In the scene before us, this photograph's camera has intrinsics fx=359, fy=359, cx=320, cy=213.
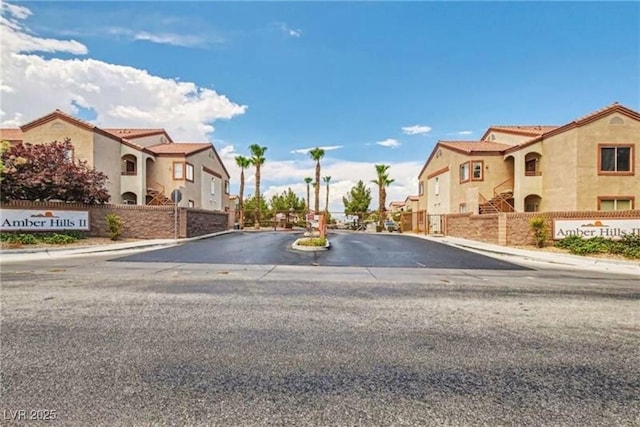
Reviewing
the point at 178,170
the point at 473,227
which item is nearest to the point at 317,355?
the point at 473,227

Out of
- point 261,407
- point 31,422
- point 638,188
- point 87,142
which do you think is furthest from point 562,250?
point 87,142

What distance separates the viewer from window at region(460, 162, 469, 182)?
28.9m

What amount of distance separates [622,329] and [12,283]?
12535 millimetres

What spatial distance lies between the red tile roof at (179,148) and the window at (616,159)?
30.6 metres

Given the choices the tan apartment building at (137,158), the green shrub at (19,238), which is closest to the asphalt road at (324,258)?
the green shrub at (19,238)

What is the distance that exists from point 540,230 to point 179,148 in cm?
2934

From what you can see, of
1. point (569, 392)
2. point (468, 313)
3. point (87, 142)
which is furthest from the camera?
point (87, 142)

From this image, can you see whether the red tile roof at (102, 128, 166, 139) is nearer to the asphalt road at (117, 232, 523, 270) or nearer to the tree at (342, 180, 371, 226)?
the asphalt road at (117, 232, 523, 270)

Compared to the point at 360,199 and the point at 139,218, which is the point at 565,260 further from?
the point at 360,199

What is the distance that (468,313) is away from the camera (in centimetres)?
645

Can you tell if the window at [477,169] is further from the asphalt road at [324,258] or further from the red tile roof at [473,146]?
the asphalt road at [324,258]

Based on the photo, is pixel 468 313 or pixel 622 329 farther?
pixel 468 313

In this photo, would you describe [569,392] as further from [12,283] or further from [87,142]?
[87,142]

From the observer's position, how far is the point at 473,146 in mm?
30219
